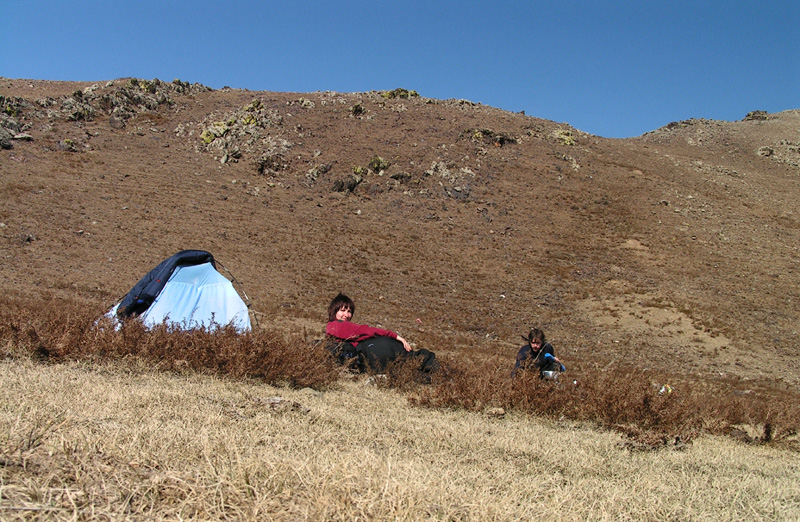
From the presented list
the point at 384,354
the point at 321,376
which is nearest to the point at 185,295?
the point at 384,354

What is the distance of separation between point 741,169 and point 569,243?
24.0 meters

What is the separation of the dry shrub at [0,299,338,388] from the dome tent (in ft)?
8.16

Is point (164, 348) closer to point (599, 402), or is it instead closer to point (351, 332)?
point (351, 332)

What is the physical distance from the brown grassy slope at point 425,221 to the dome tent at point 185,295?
3580mm

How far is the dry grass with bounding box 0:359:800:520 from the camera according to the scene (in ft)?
6.79

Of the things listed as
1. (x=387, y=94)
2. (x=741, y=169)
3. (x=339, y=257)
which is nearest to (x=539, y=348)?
(x=339, y=257)

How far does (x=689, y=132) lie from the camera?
54.6 m

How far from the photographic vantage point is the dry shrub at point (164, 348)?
18.3 feet

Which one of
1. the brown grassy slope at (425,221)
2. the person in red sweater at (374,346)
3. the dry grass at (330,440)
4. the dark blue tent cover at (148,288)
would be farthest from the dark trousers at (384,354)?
the brown grassy slope at (425,221)

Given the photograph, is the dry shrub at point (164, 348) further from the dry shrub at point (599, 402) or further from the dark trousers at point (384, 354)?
the dry shrub at point (599, 402)

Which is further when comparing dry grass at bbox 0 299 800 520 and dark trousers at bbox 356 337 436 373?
dark trousers at bbox 356 337 436 373

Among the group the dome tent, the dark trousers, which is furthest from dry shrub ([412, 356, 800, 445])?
the dome tent

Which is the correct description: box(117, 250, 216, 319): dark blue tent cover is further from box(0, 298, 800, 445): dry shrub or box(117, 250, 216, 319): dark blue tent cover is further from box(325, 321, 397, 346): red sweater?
box(325, 321, 397, 346): red sweater

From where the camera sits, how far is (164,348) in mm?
5945
